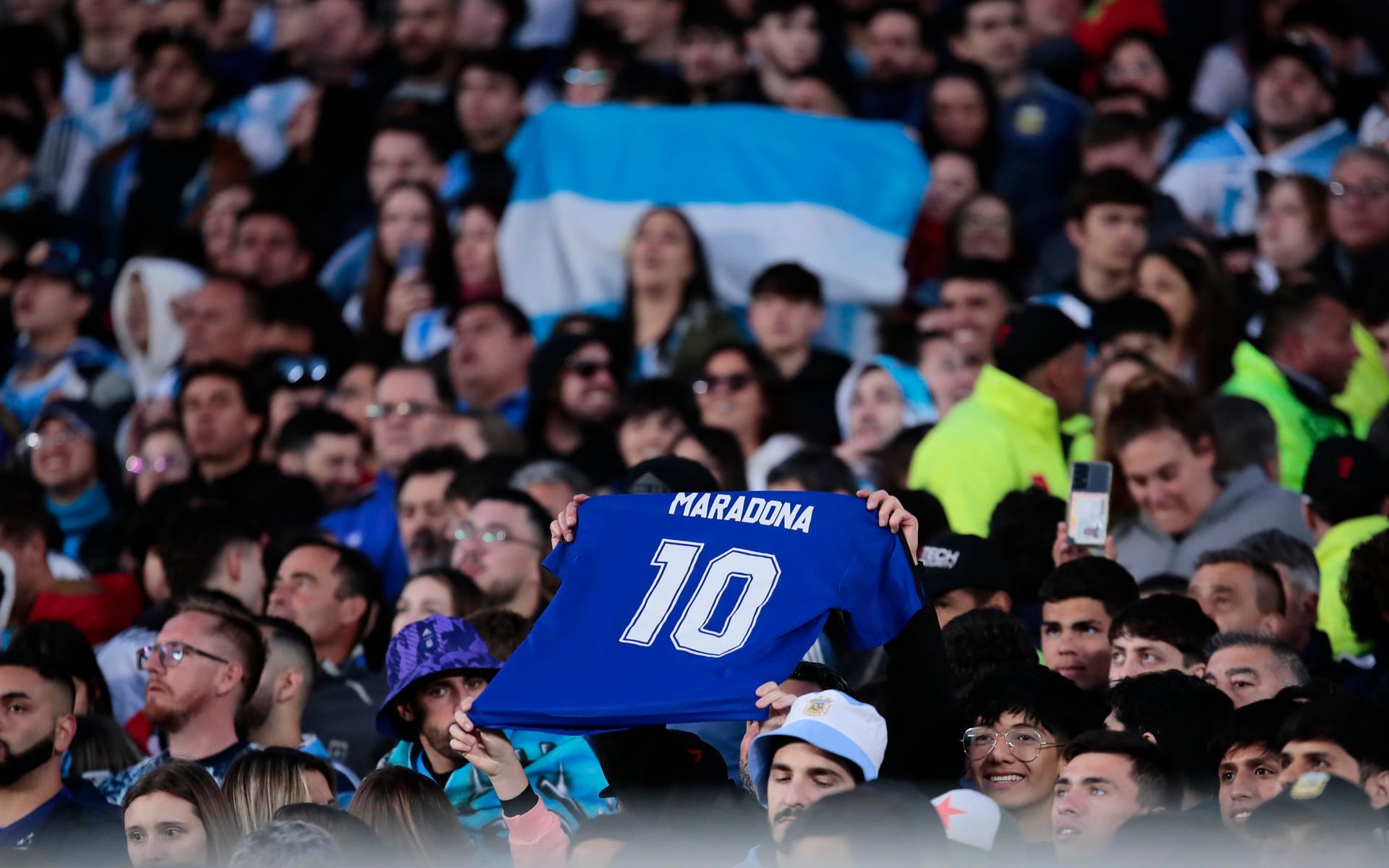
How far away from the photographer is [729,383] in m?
8.96

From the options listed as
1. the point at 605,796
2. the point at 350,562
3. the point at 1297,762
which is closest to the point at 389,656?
the point at 605,796

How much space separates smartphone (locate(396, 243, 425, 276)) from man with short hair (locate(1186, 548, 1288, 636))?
5513 mm

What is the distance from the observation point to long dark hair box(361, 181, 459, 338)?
10.7 m

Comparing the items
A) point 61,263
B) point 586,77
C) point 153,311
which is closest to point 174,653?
point 153,311

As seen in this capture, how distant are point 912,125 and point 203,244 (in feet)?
13.6

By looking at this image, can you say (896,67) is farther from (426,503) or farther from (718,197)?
(426,503)

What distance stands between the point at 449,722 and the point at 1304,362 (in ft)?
13.6

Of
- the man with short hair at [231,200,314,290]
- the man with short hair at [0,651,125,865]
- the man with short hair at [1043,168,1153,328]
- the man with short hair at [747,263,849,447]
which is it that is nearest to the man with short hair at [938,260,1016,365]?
the man with short hair at [1043,168,1153,328]

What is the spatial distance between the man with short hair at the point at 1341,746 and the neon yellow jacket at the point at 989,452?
2864mm

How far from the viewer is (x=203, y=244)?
1175 centimetres

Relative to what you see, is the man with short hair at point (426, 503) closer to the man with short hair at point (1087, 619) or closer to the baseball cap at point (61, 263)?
the man with short hair at point (1087, 619)

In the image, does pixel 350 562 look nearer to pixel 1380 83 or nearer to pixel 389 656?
pixel 389 656

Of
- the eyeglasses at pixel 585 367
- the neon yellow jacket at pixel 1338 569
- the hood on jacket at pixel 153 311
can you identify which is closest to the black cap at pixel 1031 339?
the neon yellow jacket at pixel 1338 569

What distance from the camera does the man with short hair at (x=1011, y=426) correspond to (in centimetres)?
754
